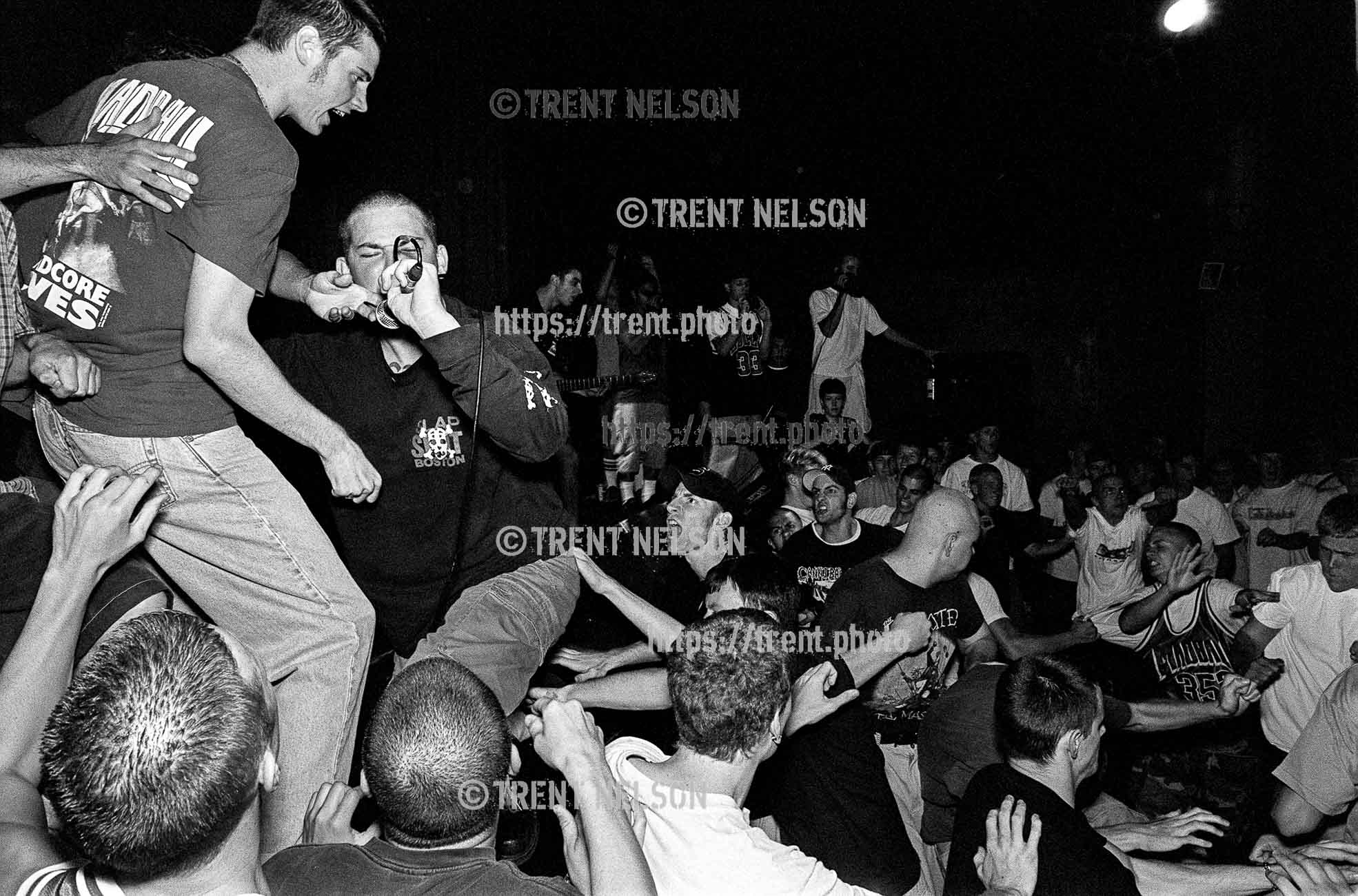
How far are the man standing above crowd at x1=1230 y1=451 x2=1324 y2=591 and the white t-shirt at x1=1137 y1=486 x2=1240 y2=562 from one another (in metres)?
0.17

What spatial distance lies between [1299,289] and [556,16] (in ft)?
19.2

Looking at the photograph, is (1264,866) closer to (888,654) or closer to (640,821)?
(888,654)

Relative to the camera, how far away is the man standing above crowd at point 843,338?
251 inches

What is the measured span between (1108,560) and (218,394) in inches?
166

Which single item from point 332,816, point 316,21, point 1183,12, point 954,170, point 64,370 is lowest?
point 332,816

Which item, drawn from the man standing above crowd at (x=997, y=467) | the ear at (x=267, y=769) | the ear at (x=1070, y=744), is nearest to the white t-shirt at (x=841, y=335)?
the man standing above crowd at (x=997, y=467)

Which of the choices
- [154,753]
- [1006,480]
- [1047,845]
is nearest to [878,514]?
[1006,480]

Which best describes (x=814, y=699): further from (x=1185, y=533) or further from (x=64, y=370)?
(x=1185, y=533)

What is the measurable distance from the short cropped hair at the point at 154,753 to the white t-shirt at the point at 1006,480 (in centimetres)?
540

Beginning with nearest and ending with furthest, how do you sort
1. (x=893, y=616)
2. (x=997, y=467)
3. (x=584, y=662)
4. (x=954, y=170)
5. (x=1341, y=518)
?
(x=584, y=662) → (x=893, y=616) → (x=1341, y=518) → (x=997, y=467) → (x=954, y=170)

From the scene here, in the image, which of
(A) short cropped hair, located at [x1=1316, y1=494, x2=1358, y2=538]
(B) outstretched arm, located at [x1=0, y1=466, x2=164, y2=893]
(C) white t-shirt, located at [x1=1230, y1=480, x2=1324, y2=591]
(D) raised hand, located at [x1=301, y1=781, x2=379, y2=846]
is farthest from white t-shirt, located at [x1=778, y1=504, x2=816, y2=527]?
(B) outstretched arm, located at [x1=0, y1=466, x2=164, y2=893]

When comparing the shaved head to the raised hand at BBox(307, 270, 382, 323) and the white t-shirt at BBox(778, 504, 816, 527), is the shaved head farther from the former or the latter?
the raised hand at BBox(307, 270, 382, 323)

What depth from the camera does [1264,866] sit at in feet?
7.22

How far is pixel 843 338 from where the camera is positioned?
6.52 m
